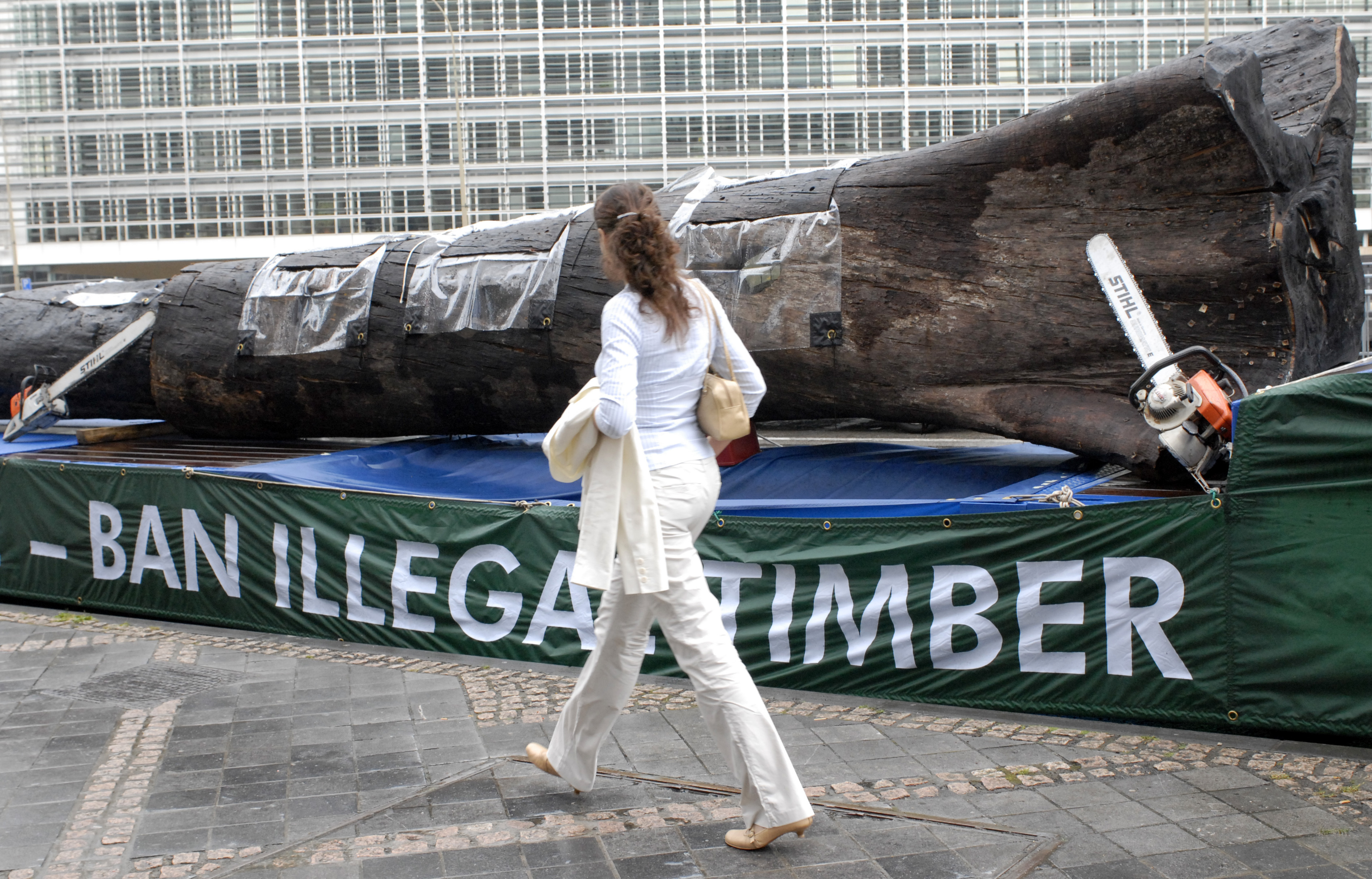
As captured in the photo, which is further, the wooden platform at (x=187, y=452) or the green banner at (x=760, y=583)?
the wooden platform at (x=187, y=452)

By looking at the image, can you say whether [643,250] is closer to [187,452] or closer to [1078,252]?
[1078,252]

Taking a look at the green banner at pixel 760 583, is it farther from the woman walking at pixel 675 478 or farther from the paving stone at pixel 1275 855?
the woman walking at pixel 675 478

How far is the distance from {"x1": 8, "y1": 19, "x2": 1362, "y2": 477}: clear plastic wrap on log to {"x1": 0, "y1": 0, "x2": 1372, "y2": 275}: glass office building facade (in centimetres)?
2952

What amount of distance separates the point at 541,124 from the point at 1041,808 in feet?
113

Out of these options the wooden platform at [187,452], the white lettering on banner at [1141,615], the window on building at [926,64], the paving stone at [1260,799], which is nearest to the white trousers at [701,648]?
the paving stone at [1260,799]

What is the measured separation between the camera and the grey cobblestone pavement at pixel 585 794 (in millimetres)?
2975

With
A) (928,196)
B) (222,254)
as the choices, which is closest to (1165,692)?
(928,196)

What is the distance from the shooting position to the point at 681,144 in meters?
34.8

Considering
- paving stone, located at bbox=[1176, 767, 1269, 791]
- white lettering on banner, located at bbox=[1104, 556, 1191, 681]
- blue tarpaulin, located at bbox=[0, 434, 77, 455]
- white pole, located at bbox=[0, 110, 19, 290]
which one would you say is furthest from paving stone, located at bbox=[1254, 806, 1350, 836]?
white pole, located at bbox=[0, 110, 19, 290]

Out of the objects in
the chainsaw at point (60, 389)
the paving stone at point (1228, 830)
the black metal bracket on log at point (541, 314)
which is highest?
the black metal bracket on log at point (541, 314)

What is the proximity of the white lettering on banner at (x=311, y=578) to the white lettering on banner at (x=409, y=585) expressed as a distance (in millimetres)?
423

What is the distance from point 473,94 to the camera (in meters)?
35.6

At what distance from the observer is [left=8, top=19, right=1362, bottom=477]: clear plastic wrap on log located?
4.38 metres

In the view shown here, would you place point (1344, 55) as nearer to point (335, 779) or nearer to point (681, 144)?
point (335, 779)
